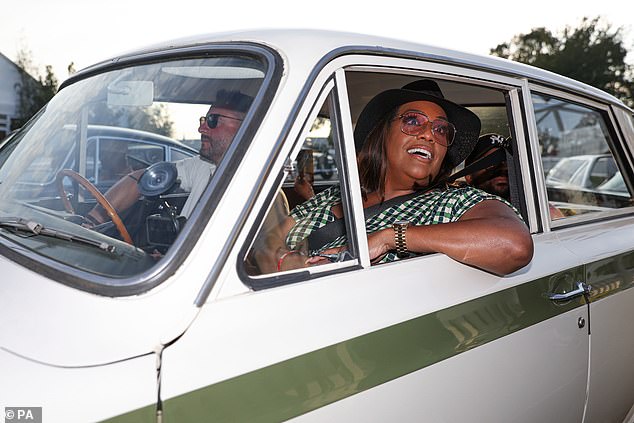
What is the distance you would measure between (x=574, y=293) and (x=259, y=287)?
147 cm

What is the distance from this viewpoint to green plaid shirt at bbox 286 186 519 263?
7.90 ft

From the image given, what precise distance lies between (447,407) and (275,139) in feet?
3.15

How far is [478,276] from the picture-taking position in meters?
2.15

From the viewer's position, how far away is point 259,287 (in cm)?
157

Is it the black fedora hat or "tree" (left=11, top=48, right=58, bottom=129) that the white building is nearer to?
"tree" (left=11, top=48, right=58, bottom=129)

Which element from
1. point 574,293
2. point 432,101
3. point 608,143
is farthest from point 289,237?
point 608,143

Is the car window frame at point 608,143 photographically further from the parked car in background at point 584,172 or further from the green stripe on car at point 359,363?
the green stripe on car at point 359,363

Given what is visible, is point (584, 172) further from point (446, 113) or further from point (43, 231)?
point (43, 231)

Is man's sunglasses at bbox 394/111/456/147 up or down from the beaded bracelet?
up

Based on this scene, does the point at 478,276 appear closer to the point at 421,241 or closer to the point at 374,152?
the point at 421,241

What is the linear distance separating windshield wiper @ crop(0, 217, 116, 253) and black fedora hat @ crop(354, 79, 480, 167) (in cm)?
145

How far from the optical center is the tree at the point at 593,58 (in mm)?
37344

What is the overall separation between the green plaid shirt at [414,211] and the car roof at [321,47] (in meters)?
0.49

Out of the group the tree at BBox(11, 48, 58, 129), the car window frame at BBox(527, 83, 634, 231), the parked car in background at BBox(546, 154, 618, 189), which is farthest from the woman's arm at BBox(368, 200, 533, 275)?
the tree at BBox(11, 48, 58, 129)
